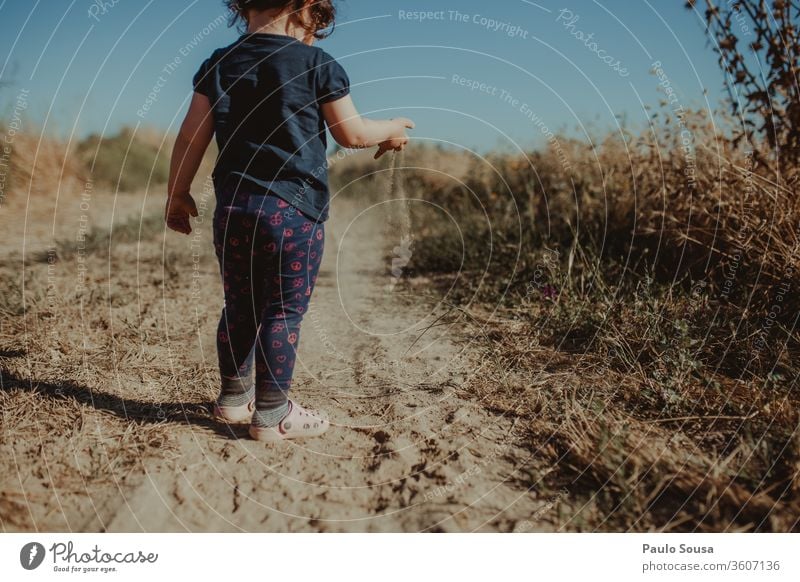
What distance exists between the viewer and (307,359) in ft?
9.76

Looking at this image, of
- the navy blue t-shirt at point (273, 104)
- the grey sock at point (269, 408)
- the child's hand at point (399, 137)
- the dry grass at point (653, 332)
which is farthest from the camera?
the child's hand at point (399, 137)

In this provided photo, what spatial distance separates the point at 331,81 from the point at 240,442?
4.15 ft

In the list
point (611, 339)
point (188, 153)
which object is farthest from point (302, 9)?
point (611, 339)

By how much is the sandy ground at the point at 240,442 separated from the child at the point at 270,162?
278 mm

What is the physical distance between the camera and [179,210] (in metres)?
2.23

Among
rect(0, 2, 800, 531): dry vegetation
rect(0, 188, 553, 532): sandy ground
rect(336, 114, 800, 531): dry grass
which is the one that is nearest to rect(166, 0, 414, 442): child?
rect(0, 188, 553, 532): sandy ground

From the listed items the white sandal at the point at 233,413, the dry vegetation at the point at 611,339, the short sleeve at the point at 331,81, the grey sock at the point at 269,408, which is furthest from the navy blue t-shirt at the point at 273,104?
the dry vegetation at the point at 611,339

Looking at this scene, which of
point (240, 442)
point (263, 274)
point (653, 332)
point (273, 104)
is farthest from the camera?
point (653, 332)

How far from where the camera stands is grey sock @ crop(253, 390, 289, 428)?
2.15 m

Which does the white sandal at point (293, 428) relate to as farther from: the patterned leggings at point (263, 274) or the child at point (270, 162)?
the patterned leggings at point (263, 274)

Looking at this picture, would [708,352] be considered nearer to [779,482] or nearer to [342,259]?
[779,482]

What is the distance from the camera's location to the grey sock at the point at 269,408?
2.15 meters

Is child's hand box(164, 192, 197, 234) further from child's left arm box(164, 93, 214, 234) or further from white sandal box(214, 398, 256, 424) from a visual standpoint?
white sandal box(214, 398, 256, 424)

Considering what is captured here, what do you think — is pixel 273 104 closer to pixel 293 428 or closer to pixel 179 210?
pixel 179 210
